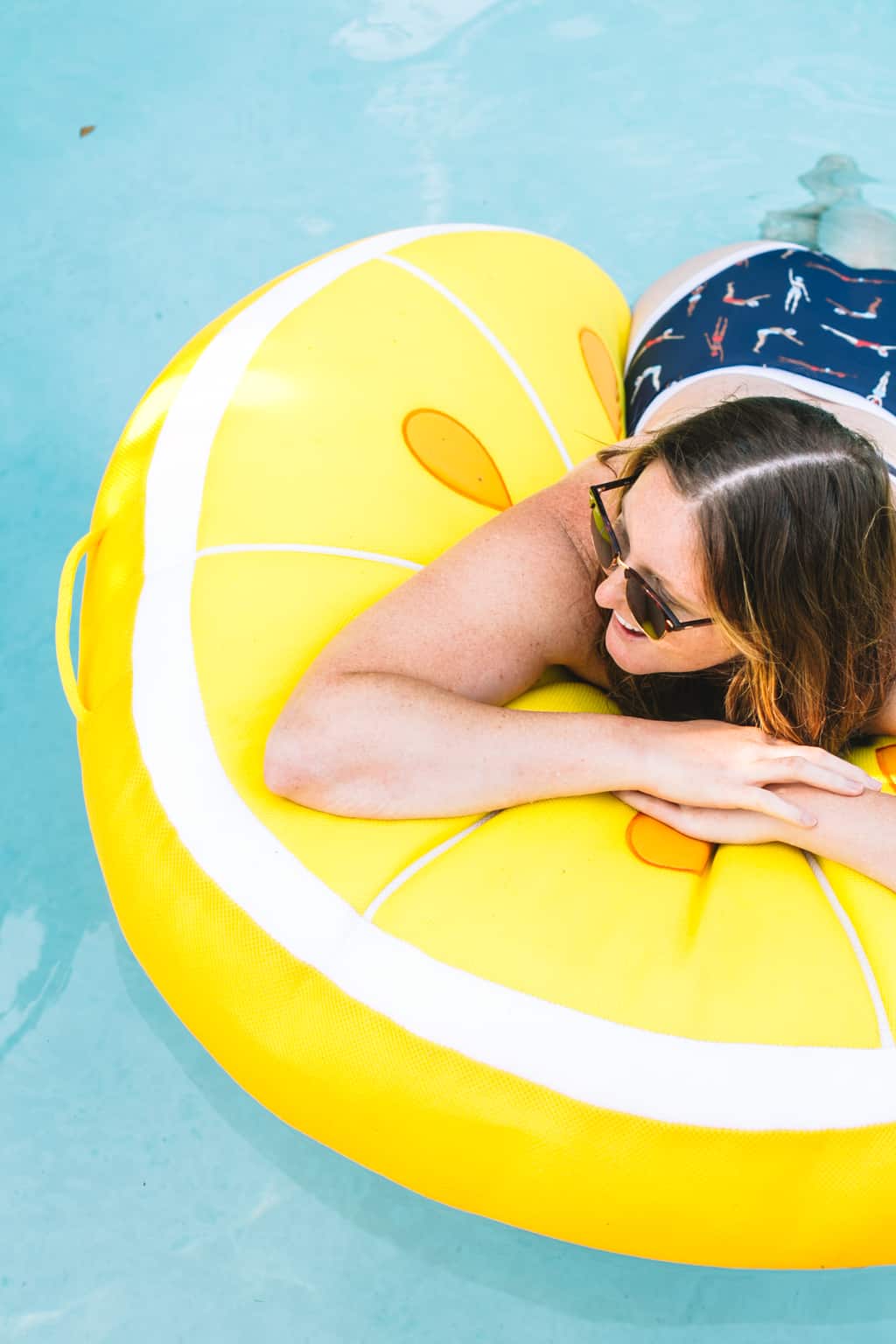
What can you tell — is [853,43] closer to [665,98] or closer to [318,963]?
[665,98]

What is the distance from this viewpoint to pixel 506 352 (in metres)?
1.91

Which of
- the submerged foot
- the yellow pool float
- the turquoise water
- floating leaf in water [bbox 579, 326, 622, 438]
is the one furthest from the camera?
the submerged foot

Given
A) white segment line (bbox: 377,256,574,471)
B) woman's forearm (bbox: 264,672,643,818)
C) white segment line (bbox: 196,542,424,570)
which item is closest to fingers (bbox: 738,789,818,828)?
woman's forearm (bbox: 264,672,643,818)

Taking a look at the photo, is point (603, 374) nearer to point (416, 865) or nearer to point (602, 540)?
point (602, 540)

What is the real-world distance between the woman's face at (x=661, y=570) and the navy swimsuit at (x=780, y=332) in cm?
63

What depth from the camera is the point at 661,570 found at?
51.9 inches

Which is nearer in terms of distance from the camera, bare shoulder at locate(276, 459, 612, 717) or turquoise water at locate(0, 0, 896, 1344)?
bare shoulder at locate(276, 459, 612, 717)

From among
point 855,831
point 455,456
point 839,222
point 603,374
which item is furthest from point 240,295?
point 855,831

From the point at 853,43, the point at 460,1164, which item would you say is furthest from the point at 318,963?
the point at 853,43

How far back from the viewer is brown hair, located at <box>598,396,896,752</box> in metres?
1.27

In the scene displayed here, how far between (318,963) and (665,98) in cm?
302

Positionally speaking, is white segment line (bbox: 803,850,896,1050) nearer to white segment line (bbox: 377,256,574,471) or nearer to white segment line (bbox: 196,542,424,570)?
white segment line (bbox: 196,542,424,570)

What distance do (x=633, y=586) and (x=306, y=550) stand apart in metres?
0.46

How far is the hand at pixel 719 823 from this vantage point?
1418 mm
